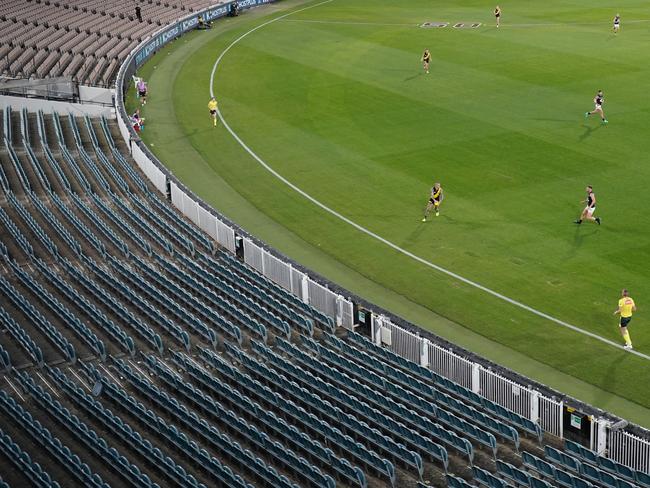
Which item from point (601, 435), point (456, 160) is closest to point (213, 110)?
point (456, 160)

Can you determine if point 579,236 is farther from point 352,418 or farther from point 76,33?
point 76,33

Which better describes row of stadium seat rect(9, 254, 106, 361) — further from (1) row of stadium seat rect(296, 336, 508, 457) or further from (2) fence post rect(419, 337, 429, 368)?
(2) fence post rect(419, 337, 429, 368)

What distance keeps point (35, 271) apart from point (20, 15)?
132 ft

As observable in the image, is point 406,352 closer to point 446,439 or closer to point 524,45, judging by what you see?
→ point 446,439

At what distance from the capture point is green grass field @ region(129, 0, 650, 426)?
27.5 m

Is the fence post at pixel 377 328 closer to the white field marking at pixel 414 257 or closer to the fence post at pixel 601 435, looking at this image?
the white field marking at pixel 414 257

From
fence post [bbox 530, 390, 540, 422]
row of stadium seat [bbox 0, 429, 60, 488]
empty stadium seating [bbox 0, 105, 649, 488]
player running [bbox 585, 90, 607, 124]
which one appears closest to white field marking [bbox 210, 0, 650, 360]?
empty stadium seating [bbox 0, 105, 649, 488]

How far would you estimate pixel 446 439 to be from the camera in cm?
1884

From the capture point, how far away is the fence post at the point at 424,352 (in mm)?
21953

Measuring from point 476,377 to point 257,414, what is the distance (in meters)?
4.62

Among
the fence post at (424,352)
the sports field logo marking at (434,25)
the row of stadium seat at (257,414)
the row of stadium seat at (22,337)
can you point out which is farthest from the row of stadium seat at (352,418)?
the sports field logo marking at (434,25)

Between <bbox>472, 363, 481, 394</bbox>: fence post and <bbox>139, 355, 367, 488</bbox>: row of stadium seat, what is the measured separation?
3.84 meters

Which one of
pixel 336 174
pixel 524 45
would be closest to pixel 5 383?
pixel 336 174

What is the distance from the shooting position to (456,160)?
4019cm
